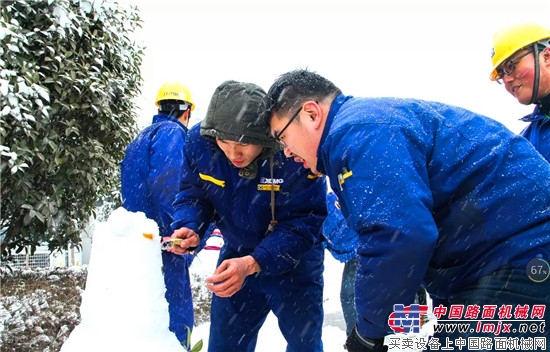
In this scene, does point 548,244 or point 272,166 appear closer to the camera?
point 548,244

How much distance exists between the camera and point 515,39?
10.1 feet

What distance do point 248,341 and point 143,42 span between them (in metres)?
5.30

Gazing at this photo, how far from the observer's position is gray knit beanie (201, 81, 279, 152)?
2.59m

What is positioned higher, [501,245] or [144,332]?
[501,245]

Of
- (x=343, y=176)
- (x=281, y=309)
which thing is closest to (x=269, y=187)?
(x=281, y=309)

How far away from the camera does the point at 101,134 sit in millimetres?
6438

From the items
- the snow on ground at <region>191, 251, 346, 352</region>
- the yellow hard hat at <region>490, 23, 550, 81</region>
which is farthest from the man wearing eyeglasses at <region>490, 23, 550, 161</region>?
the snow on ground at <region>191, 251, 346, 352</region>

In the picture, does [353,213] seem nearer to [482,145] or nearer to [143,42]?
[482,145]

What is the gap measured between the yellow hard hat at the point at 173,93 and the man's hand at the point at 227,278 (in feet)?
7.62

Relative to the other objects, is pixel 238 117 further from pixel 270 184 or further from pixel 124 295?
pixel 124 295

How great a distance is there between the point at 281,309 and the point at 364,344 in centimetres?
129

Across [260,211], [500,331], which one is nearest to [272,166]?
[260,211]

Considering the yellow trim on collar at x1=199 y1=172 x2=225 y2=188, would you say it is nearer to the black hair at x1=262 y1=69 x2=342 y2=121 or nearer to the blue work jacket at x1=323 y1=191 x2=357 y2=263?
the black hair at x1=262 y1=69 x2=342 y2=121

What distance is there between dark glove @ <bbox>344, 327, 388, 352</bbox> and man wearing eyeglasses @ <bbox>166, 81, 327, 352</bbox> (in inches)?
34.4
